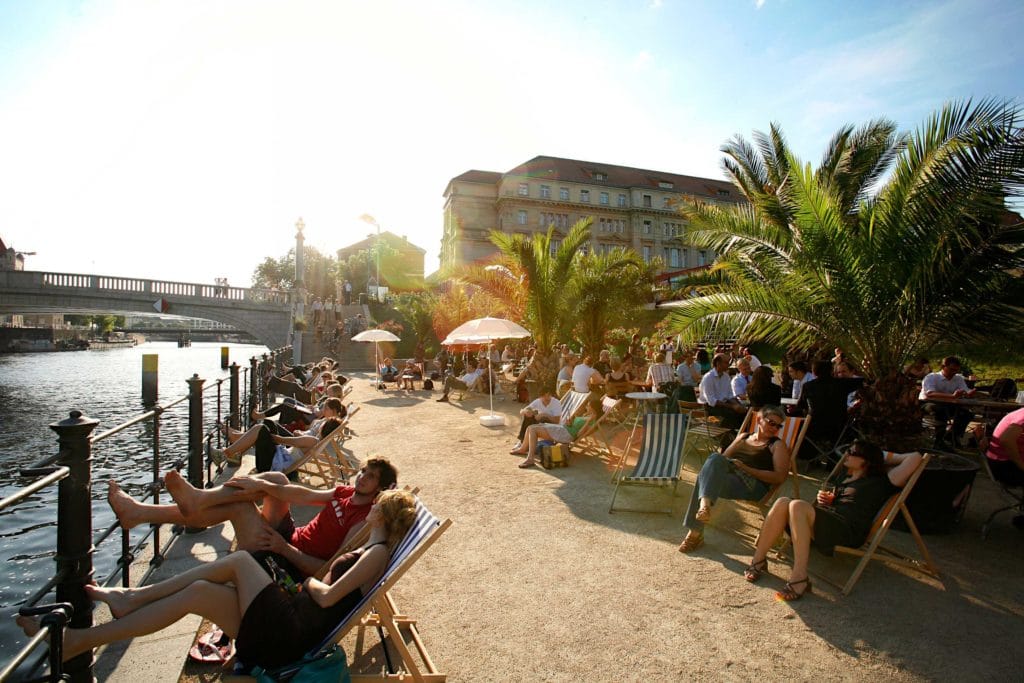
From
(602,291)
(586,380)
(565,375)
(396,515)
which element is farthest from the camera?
(602,291)

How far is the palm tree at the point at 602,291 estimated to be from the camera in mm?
13688

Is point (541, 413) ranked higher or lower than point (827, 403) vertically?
lower

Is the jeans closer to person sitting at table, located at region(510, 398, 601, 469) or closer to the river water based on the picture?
person sitting at table, located at region(510, 398, 601, 469)

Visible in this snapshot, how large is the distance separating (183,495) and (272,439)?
9.43 feet

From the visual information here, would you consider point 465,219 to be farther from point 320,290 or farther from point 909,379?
point 909,379

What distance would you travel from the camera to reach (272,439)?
6.20 meters

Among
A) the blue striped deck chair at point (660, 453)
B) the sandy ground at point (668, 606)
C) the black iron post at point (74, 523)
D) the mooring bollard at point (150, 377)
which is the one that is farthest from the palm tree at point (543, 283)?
the mooring bollard at point (150, 377)

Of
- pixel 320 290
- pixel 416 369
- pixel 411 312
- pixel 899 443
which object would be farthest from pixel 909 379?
pixel 320 290

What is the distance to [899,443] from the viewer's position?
5719mm

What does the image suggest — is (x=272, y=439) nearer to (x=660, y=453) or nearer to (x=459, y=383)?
(x=660, y=453)

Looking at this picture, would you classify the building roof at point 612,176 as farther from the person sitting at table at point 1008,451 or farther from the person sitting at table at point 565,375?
the person sitting at table at point 1008,451

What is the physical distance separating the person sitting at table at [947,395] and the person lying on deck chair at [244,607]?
8.96 metres

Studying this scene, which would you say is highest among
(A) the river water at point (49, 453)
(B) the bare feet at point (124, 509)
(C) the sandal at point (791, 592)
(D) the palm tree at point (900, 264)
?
(D) the palm tree at point (900, 264)

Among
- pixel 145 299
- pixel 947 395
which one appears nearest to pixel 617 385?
pixel 947 395
